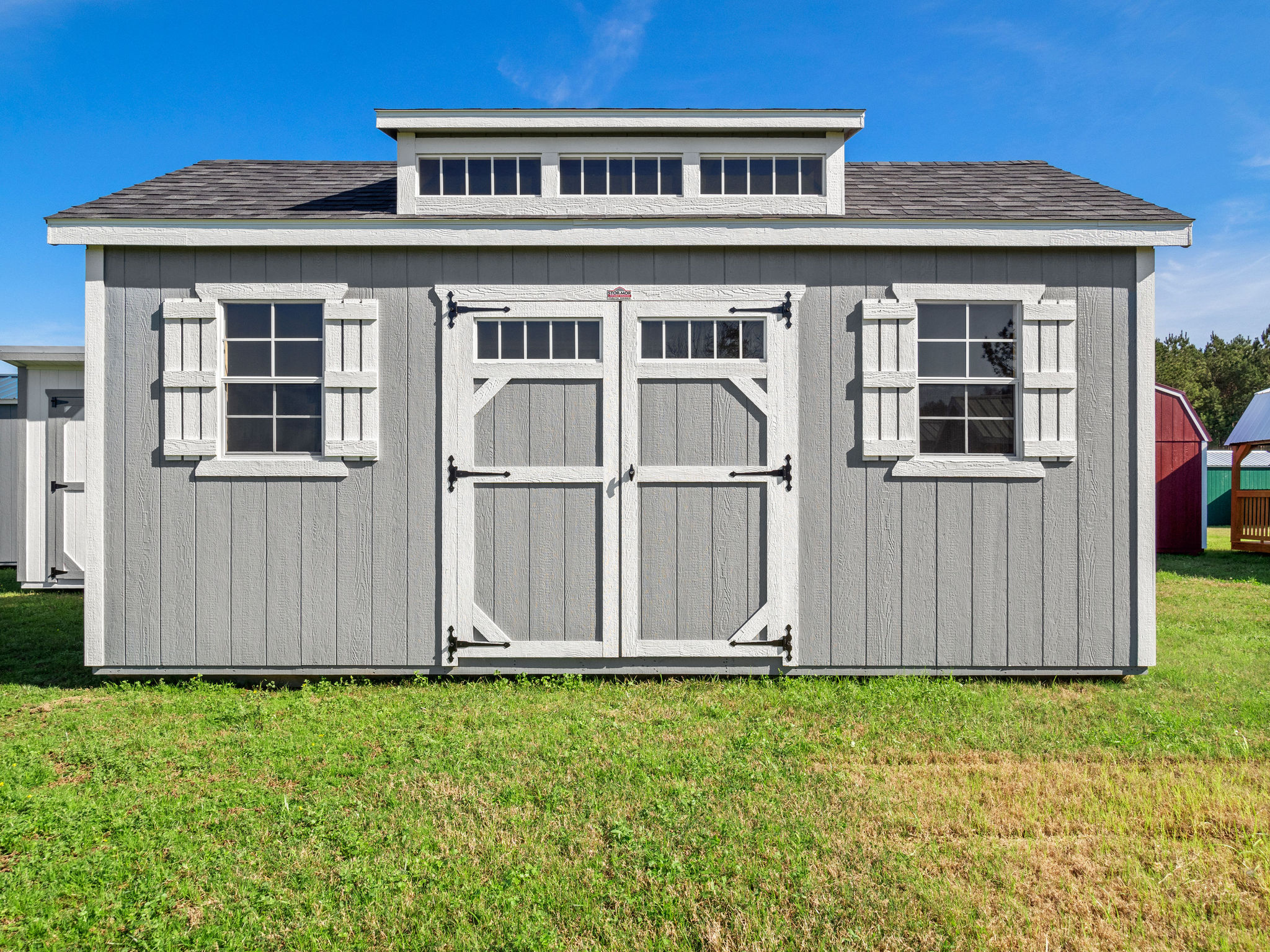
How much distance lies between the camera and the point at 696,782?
3090mm

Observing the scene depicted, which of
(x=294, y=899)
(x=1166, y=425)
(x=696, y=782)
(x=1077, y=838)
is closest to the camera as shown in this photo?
(x=294, y=899)

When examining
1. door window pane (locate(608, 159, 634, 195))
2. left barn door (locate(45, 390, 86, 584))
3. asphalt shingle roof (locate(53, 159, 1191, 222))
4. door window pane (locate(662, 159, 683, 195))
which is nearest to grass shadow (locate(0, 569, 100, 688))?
left barn door (locate(45, 390, 86, 584))

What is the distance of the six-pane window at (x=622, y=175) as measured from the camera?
497 cm

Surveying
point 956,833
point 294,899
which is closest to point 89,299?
point 294,899

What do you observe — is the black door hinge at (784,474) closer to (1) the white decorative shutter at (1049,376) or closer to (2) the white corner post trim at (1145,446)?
(1) the white decorative shutter at (1049,376)

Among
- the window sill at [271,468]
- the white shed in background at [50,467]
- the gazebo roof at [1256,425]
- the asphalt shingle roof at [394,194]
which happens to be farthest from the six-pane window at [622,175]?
the gazebo roof at [1256,425]

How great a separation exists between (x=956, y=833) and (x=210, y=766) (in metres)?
3.61

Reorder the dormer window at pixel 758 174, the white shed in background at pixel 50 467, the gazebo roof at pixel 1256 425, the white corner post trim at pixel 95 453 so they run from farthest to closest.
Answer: the gazebo roof at pixel 1256 425
the white shed in background at pixel 50 467
the dormer window at pixel 758 174
the white corner post trim at pixel 95 453

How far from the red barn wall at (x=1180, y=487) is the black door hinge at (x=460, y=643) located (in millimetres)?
13538

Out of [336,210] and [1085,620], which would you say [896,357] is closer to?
[1085,620]

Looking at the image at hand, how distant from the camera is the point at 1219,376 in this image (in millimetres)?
38219

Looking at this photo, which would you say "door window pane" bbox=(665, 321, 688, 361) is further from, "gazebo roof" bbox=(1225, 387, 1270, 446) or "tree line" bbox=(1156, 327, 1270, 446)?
"tree line" bbox=(1156, 327, 1270, 446)

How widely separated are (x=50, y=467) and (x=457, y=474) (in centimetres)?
767

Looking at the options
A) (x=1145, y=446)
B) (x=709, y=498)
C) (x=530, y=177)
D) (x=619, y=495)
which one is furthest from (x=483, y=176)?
(x=1145, y=446)
